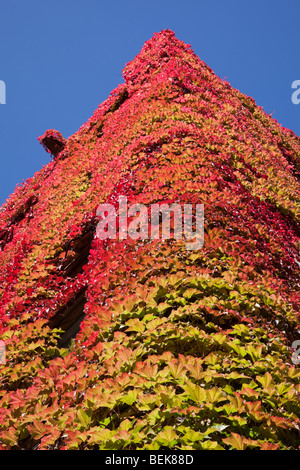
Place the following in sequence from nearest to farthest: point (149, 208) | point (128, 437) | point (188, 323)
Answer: point (128, 437)
point (188, 323)
point (149, 208)

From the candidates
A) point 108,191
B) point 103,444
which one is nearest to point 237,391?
point 103,444

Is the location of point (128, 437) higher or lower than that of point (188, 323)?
lower

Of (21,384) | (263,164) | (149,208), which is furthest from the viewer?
(263,164)

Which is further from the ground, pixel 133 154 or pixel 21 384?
pixel 133 154

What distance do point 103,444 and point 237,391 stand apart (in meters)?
0.93

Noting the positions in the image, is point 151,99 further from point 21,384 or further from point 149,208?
point 21,384

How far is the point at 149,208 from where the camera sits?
16.4 ft

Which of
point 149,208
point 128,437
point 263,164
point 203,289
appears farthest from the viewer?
point 263,164

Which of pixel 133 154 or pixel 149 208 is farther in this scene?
pixel 133 154

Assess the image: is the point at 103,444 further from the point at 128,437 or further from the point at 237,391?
the point at 237,391

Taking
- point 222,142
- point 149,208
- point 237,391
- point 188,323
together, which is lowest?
point 237,391

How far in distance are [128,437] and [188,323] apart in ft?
3.47
